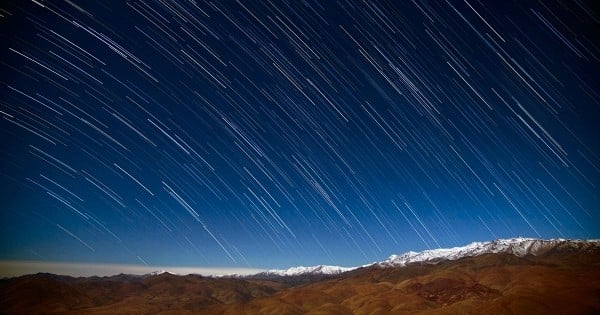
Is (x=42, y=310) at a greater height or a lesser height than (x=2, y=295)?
lesser

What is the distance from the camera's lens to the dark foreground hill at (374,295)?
77875 millimetres

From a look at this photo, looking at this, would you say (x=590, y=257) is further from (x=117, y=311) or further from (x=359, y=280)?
(x=117, y=311)

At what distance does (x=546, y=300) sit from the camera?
249 ft

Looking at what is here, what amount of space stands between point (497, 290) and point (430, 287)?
717 inches

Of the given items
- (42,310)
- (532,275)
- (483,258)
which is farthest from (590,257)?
(42,310)

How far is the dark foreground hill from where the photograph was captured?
77875mm

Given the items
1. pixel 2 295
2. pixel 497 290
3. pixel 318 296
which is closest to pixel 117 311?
pixel 2 295

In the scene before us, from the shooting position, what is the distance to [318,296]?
126 meters

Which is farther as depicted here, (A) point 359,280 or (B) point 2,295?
(A) point 359,280

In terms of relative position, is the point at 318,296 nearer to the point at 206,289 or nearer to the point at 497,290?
the point at 497,290

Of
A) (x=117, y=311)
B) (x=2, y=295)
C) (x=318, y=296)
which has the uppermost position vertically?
(x=2, y=295)

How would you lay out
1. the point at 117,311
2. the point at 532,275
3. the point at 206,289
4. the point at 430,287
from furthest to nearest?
the point at 206,289, the point at 117,311, the point at 430,287, the point at 532,275

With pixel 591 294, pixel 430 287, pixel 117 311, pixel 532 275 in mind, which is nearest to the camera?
pixel 591 294

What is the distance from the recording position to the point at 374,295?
119312 mm
